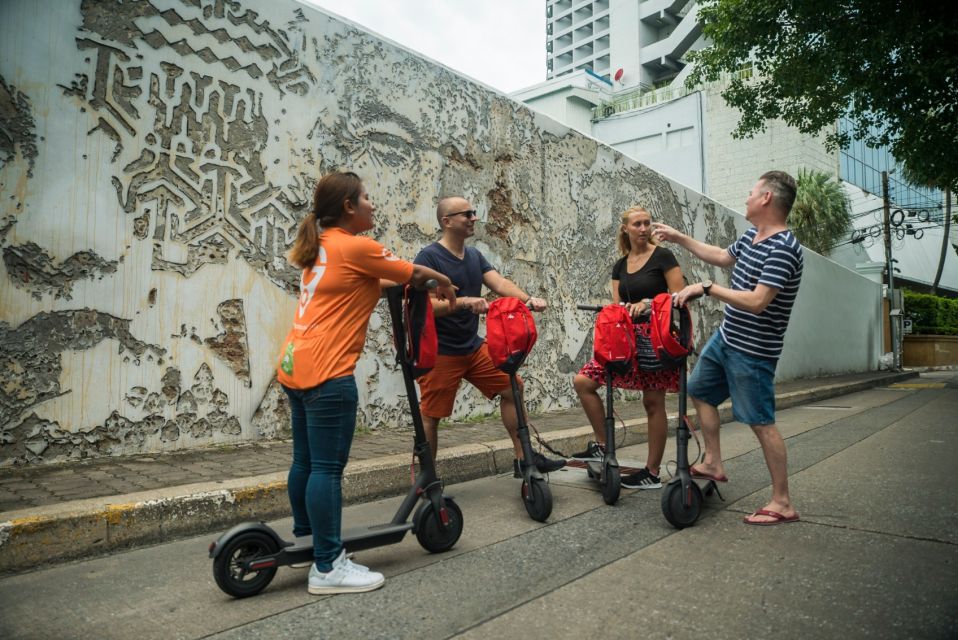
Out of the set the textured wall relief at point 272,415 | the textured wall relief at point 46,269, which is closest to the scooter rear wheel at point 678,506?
the textured wall relief at point 272,415

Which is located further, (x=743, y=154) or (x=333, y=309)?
(x=743, y=154)

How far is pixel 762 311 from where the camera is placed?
3.39 metres

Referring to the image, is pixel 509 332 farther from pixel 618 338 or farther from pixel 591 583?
pixel 591 583

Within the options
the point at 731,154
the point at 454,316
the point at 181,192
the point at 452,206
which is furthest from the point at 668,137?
the point at 454,316

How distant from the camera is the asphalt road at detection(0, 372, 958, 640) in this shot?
2227 millimetres

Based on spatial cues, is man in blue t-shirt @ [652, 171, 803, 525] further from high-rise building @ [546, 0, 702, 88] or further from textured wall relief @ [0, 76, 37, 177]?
high-rise building @ [546, 0, 702, 88]

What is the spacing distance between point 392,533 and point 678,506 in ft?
4.82

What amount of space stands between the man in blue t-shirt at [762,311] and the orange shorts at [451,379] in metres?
1.23

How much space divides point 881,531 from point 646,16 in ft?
210

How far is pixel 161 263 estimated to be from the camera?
4602 millimetres

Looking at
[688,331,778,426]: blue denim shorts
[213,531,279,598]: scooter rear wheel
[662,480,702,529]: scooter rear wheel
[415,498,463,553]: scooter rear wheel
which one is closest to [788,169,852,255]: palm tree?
[688,331,778,426]: blue denim shorts

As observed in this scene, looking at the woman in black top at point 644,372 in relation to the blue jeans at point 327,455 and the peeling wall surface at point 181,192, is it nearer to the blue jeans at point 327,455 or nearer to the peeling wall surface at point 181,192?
the blue jeans at point 327,455

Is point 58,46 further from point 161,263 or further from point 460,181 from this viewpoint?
point 460,181

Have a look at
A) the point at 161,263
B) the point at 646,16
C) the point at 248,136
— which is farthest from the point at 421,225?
the point at 646,16
